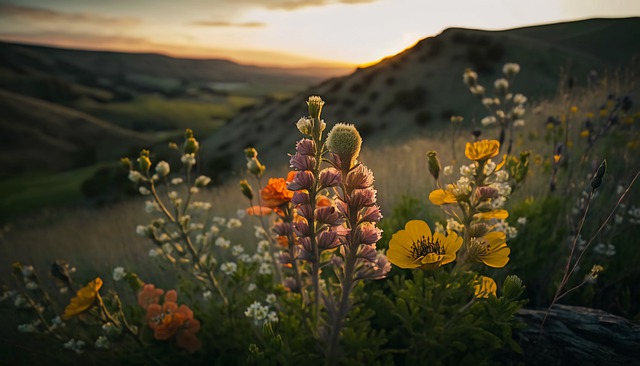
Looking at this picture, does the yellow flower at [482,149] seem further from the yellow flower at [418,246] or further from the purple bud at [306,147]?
the purple bud at [306,147]

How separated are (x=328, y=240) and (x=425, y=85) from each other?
26021mm

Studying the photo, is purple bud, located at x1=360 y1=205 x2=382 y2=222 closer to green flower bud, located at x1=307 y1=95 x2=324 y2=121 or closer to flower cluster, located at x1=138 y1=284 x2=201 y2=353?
green flower bud, located at x1=307 y1=95 x2=324 y2=121

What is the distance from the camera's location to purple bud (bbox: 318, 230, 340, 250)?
164 centimetres

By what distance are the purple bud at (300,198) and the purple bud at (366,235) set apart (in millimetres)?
245

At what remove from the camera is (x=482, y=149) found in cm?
164

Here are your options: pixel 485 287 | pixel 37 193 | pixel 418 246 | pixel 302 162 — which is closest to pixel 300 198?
pixel 302 162

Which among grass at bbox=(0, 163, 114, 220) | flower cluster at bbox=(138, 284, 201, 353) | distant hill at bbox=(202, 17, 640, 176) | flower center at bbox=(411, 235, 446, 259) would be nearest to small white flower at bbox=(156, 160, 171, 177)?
flower cluster at bbox=(138, 284, 201, 353)

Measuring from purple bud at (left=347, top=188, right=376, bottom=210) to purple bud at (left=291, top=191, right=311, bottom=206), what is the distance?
0.69ft

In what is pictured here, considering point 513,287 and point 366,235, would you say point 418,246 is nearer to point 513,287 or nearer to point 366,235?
→ point 366,235

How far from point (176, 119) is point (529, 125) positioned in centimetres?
7148

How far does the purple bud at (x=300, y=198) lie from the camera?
1.59 meters

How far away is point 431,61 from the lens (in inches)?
1086

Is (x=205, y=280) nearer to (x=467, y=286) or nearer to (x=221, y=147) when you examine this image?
(x=467, y=286)

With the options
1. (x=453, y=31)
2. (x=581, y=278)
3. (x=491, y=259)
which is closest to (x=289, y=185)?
(x=491, y=259)
